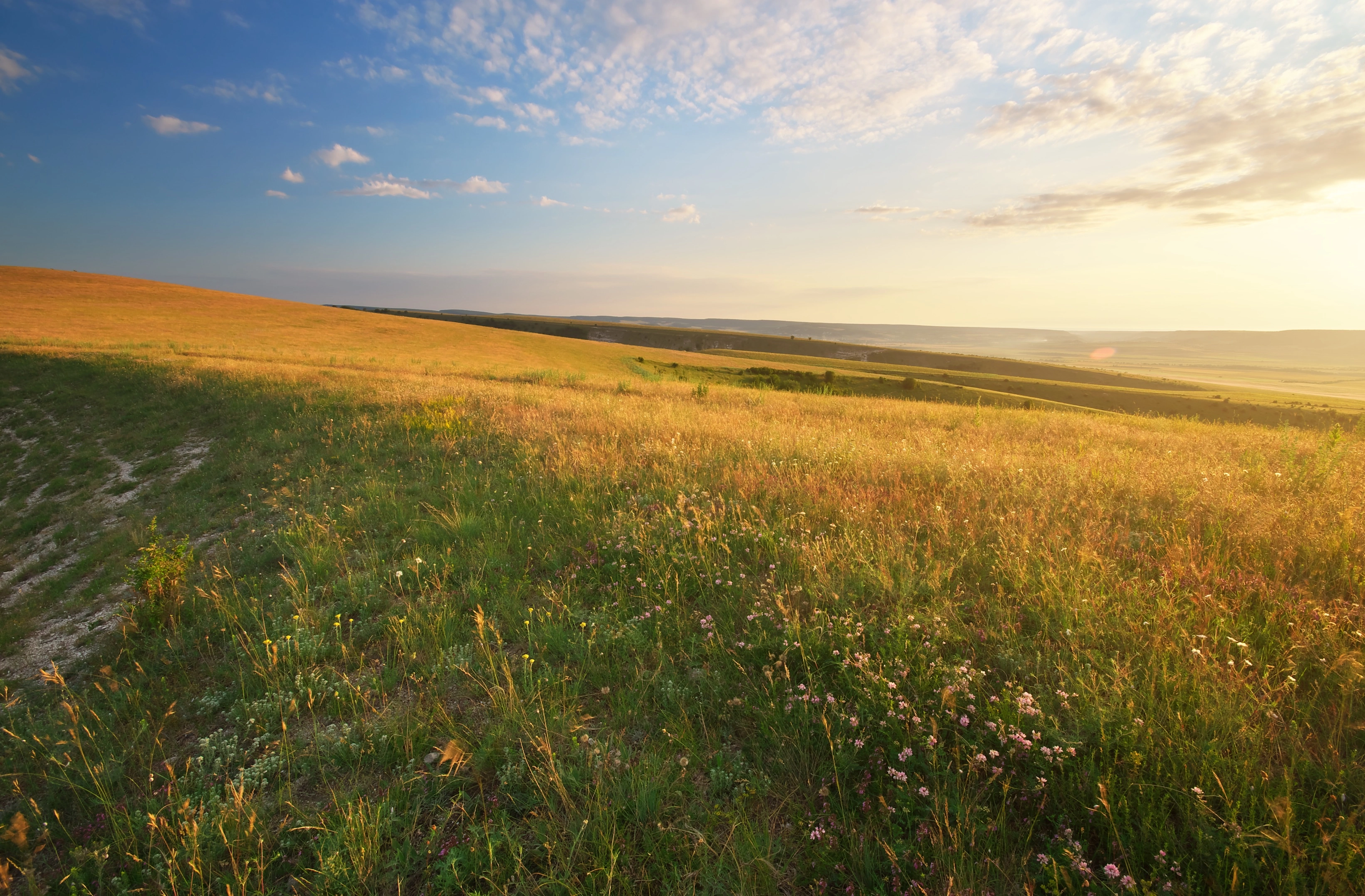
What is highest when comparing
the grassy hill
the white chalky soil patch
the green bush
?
the grassy hill

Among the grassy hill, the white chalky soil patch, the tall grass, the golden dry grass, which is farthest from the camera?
the grassy hill

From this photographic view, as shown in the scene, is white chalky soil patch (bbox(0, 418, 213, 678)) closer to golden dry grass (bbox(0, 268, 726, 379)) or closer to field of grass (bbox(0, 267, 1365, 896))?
field of grass (bbox(0, 267, 1365, 896))

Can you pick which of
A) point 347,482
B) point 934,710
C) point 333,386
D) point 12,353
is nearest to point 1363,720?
point 934,710

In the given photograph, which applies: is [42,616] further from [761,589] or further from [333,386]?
[333,386]

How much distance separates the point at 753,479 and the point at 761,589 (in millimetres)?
2704

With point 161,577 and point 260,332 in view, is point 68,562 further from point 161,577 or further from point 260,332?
point 260,332

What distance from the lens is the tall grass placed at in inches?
94.5

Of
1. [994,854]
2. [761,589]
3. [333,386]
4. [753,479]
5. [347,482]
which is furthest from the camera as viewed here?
[333,386]

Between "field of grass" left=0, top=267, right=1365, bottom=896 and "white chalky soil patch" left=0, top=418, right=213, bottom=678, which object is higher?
"field of grass" left=0, top=267, right=1365, bottom=896

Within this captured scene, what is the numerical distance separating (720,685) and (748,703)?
24cm

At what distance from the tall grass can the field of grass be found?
0.03 metres

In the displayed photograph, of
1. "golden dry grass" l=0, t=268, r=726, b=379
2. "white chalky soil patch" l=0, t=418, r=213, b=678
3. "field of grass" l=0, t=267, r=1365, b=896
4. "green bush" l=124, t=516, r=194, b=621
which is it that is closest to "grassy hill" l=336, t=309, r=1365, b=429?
"golden dry grass" l=0, t=268, r=726, b=379

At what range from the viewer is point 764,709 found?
3.18 metres

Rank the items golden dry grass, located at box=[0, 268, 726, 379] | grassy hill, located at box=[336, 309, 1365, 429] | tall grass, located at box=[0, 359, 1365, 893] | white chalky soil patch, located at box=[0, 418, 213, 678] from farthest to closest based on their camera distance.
A: grassy hill, located at box=[336, 309, 1365, 429]
golden dry grass, located at box=[0, 268, 726, 379]
white chalky soil patch, located at box=[0, 418, 213, 678]
tall grass, located at box=[0, 359, 1365, 893]
